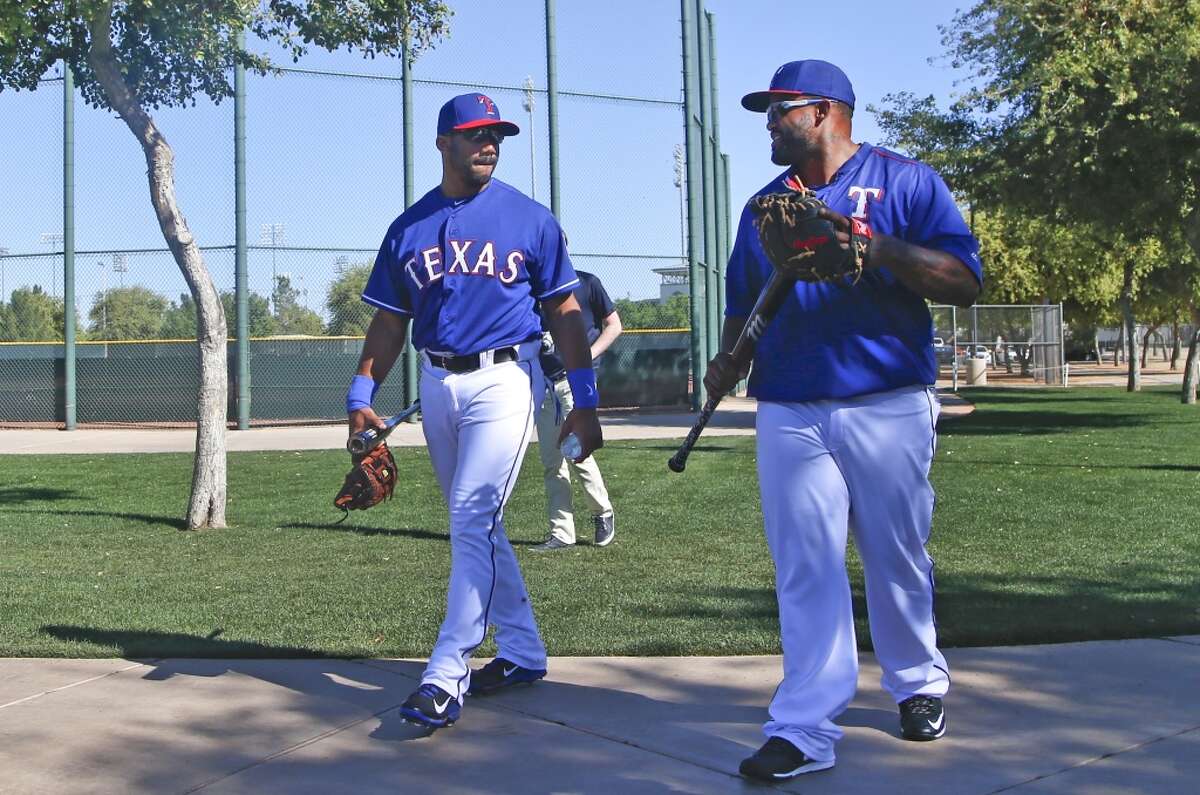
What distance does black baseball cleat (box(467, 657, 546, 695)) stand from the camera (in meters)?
4.73

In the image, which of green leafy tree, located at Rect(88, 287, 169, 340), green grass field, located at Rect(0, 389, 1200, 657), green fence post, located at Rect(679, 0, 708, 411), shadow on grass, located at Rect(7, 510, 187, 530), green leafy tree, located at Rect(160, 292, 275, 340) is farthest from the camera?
green fence post, located at Rect(679, 0, 708, 411)

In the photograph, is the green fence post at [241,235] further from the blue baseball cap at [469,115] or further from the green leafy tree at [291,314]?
the blue baseball cap at [469,115]

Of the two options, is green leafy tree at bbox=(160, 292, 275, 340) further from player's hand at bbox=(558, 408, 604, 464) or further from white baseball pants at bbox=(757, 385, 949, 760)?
white baseball pants at bbox=(757, 385, 949, 760)

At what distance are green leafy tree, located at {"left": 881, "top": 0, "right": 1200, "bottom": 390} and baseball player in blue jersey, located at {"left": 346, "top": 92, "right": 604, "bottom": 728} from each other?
1494cm

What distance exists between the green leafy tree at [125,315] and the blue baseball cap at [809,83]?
66.6 ft

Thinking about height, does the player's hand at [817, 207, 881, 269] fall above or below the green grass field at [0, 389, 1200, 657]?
above

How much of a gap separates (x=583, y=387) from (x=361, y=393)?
0.82 metres

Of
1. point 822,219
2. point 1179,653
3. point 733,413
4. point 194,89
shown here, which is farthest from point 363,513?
point 733,413

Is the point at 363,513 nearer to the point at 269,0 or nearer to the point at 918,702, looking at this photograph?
the point at 269,0

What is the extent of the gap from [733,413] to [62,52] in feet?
50.4

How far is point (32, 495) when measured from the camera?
12289 millimetres

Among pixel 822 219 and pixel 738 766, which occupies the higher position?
pixel 822 219

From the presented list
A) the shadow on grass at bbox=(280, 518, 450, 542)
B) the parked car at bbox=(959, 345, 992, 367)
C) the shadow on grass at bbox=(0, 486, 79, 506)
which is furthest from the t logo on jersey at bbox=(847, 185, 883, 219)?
the parked car at bbox=(959, 345, 992, 367)

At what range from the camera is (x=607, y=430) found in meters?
19.7
